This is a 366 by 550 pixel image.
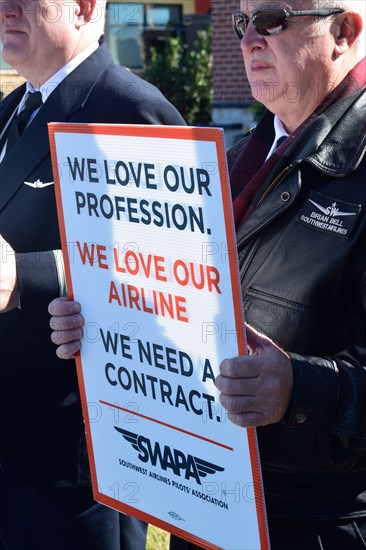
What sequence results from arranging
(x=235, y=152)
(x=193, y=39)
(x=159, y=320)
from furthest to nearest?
(x=193, y=39) < (x=235, y=152) < (x=159, y=320)

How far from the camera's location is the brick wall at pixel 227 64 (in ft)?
45.1

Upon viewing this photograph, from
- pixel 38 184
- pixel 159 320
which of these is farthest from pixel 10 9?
pixel 159 320

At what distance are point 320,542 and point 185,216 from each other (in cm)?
80

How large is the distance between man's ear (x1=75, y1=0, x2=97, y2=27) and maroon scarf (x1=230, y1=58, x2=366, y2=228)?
0.86 meters

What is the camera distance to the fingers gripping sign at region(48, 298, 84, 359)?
2.09 metres

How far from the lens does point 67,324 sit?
82.1 inches

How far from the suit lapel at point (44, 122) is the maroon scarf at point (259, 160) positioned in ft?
2.21

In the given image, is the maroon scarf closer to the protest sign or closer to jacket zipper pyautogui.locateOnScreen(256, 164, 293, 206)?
jacket zipper pyautogui.locateOnScreen(256, 164, 293, 206)

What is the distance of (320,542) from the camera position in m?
1.93

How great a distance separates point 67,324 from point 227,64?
12405 mm

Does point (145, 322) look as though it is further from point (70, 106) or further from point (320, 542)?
point (70, 106)

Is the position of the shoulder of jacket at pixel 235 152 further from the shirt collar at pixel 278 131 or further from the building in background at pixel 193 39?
the building in background at pixel 193 39

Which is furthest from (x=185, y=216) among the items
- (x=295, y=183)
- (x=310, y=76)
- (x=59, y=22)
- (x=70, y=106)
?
(x=59, y=22)

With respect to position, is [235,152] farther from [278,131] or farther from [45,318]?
[45,318]
